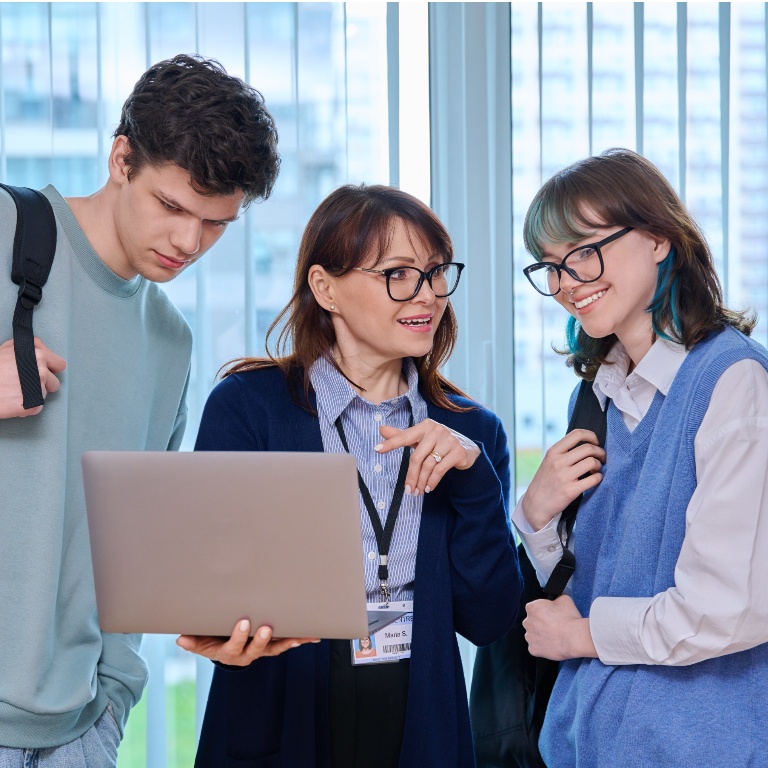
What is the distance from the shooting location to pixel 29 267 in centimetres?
141

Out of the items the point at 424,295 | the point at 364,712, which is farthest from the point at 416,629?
the point at 424,295

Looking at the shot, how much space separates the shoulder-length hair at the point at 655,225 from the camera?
1.45 meters

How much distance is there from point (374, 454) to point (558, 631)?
0.46 m

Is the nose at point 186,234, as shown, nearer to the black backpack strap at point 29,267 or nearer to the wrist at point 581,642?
the black backpack strap at point 29,267

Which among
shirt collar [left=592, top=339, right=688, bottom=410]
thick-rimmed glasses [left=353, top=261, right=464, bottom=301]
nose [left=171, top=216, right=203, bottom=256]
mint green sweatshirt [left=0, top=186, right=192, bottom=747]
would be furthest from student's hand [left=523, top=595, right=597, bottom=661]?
nose [left=171, top=216, right=203, bottom=256]

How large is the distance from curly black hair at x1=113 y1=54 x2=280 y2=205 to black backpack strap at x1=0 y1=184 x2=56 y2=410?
17 centimetres

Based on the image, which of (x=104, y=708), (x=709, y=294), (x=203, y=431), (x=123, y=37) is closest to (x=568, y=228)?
(x=709, y=294)

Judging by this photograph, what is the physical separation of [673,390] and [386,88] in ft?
4.42

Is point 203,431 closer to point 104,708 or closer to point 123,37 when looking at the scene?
point 104,708

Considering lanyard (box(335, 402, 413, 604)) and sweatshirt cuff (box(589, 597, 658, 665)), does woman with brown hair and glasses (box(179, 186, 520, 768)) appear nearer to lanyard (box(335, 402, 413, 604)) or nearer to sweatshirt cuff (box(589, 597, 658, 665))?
lanyard (box(335, 402, 413, 604))

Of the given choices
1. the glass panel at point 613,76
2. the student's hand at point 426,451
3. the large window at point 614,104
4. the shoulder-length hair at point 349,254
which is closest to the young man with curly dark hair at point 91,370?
the shoulder-length hair at point 349,254

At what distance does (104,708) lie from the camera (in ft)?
5.02

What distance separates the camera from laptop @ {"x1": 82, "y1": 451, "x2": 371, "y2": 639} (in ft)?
3.76

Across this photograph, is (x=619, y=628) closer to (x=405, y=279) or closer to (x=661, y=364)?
(x=661, y=364)
